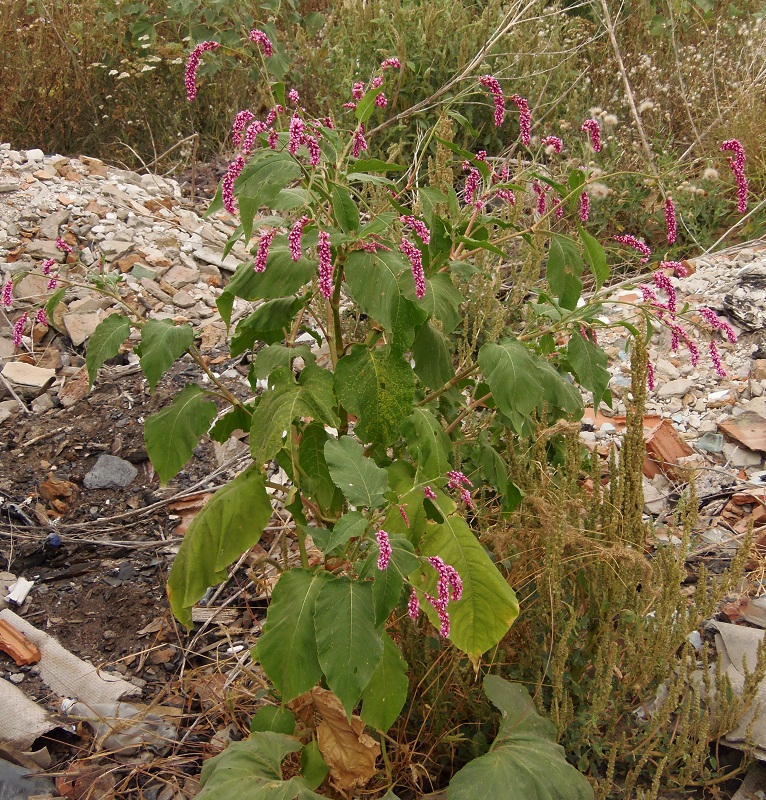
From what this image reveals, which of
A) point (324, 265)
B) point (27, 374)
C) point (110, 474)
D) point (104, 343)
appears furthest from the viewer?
point (27, 374)

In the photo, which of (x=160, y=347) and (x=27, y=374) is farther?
(x=27, y=374)

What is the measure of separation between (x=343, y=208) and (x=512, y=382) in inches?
19.8

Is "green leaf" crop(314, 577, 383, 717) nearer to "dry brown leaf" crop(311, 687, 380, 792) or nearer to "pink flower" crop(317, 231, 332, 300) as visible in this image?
"dry brown leaf" crop(311, 687, 380, 792)

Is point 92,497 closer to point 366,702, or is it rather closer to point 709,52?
point 366,702

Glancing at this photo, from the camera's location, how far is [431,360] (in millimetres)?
1973

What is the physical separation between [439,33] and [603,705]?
175 inches

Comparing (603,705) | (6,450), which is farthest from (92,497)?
(603,705)

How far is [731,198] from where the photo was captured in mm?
4930

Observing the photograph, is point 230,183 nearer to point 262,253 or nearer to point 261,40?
point 262,253

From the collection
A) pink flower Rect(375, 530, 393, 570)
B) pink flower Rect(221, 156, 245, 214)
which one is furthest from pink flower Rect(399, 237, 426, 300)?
pink flower Rect(375, 530, 393, 570)

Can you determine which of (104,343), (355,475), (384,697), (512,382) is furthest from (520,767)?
(104,343)

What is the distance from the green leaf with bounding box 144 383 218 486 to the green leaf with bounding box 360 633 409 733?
65 cm

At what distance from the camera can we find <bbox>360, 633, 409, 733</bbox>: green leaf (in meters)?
1.68

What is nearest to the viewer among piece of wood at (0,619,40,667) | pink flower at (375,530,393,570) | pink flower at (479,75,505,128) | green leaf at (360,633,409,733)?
pink flower at (375,530,393,570)
